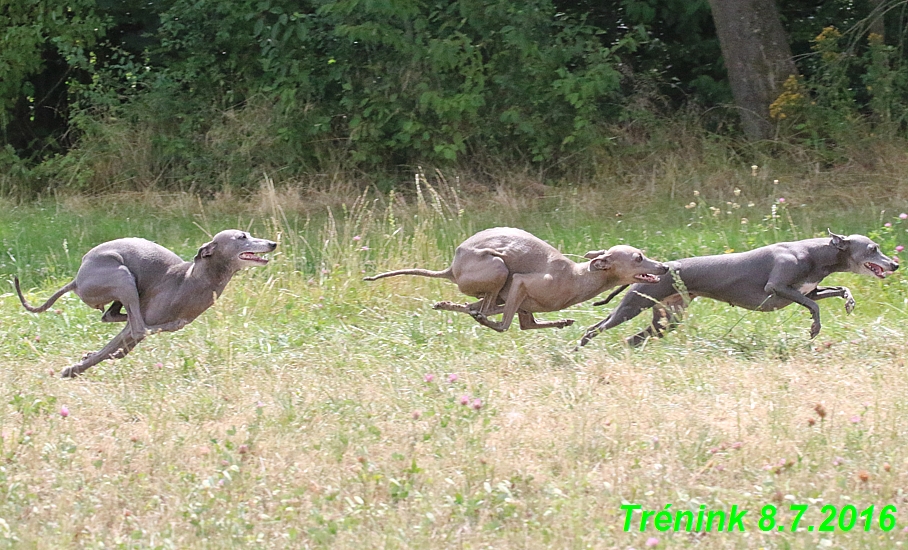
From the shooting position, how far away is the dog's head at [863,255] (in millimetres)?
7406

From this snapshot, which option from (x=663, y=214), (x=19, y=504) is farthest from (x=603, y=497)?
(x=663, y=214)

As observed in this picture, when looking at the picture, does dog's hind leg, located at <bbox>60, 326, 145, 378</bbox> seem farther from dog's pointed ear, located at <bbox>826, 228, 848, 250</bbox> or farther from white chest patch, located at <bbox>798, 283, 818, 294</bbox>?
dog's pointed ear, located at <bbox>826, 228, 848, 250</bbox>

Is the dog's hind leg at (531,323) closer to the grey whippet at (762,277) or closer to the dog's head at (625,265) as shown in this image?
the grey whippet at (762,277)

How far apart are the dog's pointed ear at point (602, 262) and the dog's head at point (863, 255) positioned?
149 cm

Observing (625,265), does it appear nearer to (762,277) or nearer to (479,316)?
(479,316)

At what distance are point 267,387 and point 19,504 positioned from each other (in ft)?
5.92

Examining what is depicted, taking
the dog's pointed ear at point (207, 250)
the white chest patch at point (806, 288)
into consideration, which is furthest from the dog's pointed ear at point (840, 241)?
the dog's pointed ear at point (207, 250)

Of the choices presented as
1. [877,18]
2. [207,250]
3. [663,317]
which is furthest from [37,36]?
[663,317]

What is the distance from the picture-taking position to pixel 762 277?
7.48 m

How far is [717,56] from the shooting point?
1612cm

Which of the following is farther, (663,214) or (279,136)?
(279,136)

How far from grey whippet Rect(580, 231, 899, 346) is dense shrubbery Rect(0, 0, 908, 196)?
6.58 metres

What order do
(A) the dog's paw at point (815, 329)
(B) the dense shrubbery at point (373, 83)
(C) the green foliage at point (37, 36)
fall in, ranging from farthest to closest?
(C) the green foliage at point (37, 36)
(B) the dense shrubbery at point (373, 83)
(A) the dog's paw at point (815, 329)

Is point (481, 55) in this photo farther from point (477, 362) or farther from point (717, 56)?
point (477, 362)
